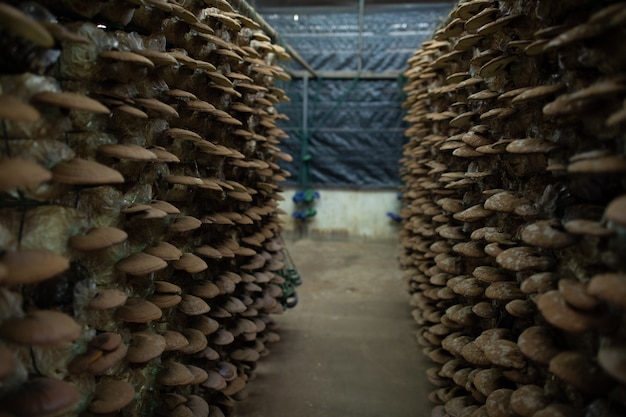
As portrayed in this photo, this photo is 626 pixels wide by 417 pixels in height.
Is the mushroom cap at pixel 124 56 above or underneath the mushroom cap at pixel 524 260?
above

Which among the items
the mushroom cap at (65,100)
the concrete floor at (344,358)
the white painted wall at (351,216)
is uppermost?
the mushroom cap at (65,100)

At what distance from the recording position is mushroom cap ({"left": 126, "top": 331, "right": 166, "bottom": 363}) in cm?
199

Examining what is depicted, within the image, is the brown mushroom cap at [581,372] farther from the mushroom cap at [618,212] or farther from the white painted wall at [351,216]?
the white painted wall at [351,216]

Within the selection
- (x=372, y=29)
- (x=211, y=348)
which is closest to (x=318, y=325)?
(x=211, y=348)

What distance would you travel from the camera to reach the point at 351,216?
9.22m

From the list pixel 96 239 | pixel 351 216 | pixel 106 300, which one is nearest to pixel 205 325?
pixel 106 300

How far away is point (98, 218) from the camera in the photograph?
189 centimetres

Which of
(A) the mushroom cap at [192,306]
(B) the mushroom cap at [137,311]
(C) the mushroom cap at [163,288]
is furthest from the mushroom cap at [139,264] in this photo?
(A) the mushroom cap at [192,306]

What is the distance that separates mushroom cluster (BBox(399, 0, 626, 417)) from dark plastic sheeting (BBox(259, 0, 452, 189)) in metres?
5.70

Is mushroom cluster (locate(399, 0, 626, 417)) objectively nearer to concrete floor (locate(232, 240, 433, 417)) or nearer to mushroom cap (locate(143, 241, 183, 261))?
concrete floor (locate(232, 240, 433, 417))

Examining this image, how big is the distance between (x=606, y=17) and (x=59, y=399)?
220cm

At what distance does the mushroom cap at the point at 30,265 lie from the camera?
1346 mm

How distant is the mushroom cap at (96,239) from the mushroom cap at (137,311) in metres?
0.43

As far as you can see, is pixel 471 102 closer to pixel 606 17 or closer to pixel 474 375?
pixel 606 17
